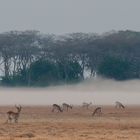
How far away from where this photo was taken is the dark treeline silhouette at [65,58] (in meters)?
89.2

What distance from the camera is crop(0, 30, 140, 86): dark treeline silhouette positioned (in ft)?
293

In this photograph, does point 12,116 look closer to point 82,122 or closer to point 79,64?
point 82,122

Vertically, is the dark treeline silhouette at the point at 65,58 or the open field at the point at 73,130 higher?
the dark treeline silhouette at the point at 65,58

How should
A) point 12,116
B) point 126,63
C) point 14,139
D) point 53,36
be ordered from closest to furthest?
point 14,139
point 12,116
point 126,63
point 53,36

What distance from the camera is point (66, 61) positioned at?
302ft

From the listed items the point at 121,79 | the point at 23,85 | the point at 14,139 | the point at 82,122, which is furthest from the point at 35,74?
the point at 14,139

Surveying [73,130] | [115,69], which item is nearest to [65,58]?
[115,69]

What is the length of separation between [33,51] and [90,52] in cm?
689

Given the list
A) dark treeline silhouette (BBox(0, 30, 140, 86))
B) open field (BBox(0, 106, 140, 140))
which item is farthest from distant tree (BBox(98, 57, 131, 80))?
open field (BBox(0, 106, 140, 140))

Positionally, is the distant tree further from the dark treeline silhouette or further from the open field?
the open field

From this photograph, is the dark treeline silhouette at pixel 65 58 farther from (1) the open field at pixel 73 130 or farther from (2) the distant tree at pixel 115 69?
(1) the open field at pixel 73 130

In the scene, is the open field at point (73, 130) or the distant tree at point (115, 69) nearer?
the open field at point (73, 130)

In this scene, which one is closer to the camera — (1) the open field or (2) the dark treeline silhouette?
(1) the open field

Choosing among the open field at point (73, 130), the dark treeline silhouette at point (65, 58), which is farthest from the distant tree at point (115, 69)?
the open field at point (73, 130)
